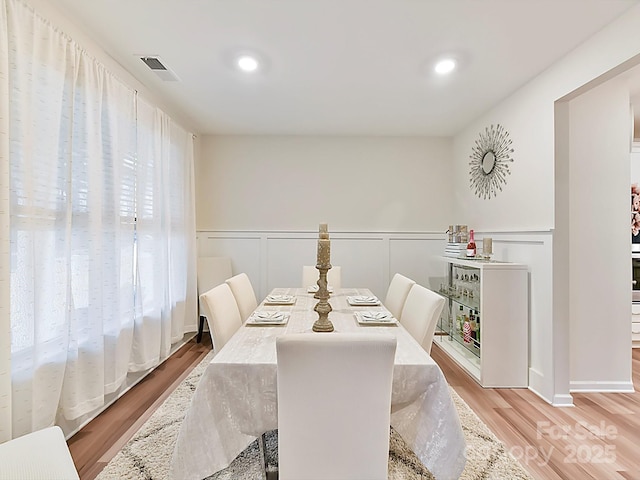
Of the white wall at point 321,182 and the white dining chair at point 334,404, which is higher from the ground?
the white wall at point 321,182

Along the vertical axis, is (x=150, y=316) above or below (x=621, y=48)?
below

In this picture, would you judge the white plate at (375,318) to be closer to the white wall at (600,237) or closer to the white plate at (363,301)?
the white plate at (363,301)

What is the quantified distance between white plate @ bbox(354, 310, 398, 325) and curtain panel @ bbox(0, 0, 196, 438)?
168 centimetres

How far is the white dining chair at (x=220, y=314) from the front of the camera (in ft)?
6.47

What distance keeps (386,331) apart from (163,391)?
192cm

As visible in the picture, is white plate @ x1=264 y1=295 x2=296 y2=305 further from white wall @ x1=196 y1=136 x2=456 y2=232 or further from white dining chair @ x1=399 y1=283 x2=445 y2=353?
white wall @ x1=196 y1=136 x2=456 y2=232

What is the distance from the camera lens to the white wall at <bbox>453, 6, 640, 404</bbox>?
90.8 inches

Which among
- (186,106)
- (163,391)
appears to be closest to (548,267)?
(163,391)

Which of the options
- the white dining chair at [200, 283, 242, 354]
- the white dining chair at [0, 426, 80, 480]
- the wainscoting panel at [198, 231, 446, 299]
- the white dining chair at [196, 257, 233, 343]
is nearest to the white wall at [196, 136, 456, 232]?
the wainscoting panel at [198, 231, 446, 299]

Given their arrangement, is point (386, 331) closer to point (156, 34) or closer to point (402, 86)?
point (402, 86)

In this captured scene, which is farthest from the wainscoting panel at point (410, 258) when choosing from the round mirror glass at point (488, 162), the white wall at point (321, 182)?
the round mirror glass at point (488, 162)

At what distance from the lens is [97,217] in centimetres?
221

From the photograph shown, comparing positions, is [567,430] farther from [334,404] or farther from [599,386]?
[334,404]

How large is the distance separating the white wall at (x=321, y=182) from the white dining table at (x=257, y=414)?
10.2ft
